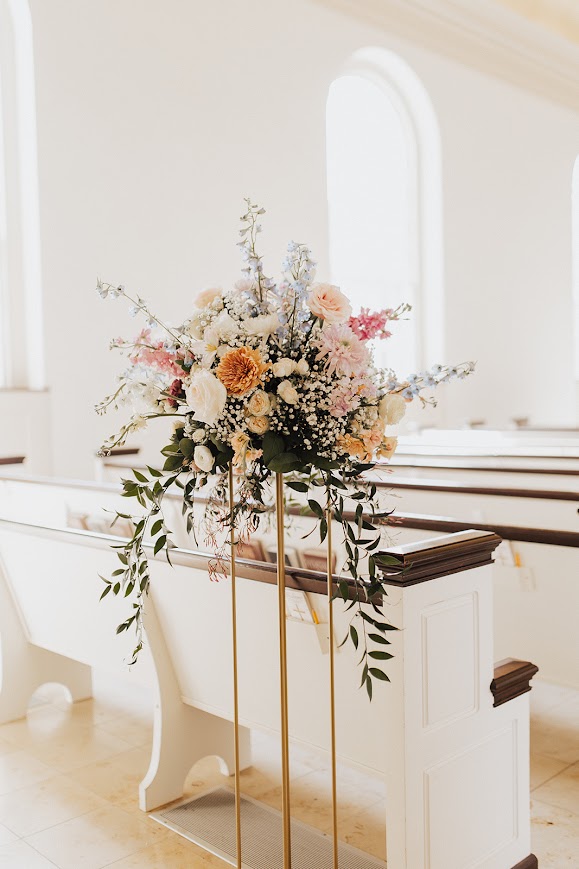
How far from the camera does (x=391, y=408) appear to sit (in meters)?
1.74

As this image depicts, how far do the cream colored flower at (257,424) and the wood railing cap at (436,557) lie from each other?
41cm

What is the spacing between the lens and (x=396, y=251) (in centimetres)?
851

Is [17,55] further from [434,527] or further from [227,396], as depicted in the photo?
[227,396]

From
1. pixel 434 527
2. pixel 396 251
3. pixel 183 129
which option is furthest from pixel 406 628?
pixel 396 251

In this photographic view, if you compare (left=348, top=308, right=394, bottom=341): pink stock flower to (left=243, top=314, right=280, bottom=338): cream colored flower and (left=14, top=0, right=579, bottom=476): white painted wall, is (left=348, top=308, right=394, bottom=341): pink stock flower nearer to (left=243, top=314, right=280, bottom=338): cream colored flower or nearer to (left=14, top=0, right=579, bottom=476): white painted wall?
(left=243, top=314, right=280, bottom=338): cream colored flower

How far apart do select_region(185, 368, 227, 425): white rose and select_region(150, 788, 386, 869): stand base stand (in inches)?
57.3

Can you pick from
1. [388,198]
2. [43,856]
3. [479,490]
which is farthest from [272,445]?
[388,198]

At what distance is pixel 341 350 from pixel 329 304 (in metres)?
0.09

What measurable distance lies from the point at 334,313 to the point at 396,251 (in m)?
7.08

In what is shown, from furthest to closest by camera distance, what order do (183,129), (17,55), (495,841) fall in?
(183,129) < (17,55) < (495,841)

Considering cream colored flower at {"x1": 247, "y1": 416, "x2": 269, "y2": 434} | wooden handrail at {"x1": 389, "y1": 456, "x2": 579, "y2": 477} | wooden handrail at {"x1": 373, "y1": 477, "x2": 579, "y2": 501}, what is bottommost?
wooden handrail at {"x1": 373, "y1": 477, "x2": 579, "y2": 501}

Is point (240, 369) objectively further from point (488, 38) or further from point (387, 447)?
point (488, 38)

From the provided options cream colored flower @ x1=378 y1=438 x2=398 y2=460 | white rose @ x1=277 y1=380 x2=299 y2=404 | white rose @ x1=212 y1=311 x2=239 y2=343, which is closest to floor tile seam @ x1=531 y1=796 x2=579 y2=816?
cream colored flower @ x1=378 y1=438 x2=398 y2=460

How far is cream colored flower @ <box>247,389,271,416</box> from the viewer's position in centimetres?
167
